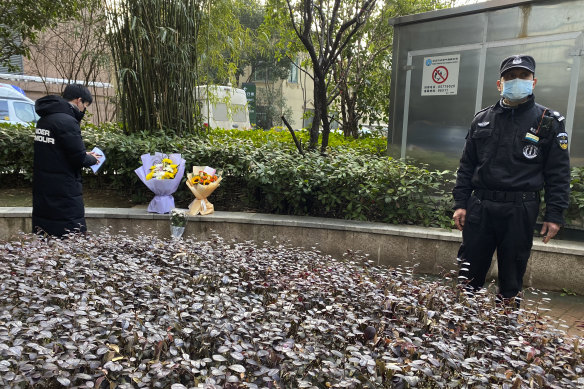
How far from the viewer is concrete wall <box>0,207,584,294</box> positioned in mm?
4340

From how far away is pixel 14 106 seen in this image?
516 inches

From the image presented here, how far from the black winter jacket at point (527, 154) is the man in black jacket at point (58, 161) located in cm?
338

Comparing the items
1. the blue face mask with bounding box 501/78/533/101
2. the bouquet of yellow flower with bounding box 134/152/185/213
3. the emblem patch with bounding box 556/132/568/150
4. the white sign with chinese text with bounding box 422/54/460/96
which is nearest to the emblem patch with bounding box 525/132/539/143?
the emblem patch with bounding box 556/132/568/150

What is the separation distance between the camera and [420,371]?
1.80 meters

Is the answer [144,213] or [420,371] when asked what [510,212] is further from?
[144,213]

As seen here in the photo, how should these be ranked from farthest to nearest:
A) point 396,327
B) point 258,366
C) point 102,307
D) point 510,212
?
point 510,212 < point 102,307 < point 396,327 < point 258,366

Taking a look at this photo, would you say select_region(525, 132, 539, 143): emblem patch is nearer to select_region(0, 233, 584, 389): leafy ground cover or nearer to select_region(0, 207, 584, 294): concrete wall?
select_region(0, 233, 584, 389): leafy ground cover

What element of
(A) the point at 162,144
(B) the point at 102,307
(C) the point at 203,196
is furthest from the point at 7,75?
(B) the point at 102,307

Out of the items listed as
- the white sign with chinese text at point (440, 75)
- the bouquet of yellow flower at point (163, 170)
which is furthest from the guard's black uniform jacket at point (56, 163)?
the white sign with chinese text at point (440, 75)

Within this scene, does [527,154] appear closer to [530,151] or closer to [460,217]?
[530,151]

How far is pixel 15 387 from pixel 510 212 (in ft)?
9.58

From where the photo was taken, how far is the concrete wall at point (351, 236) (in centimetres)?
434

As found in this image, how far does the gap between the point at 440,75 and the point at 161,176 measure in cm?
372

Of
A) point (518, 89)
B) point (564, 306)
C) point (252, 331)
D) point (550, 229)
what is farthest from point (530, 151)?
point (252, 331)
